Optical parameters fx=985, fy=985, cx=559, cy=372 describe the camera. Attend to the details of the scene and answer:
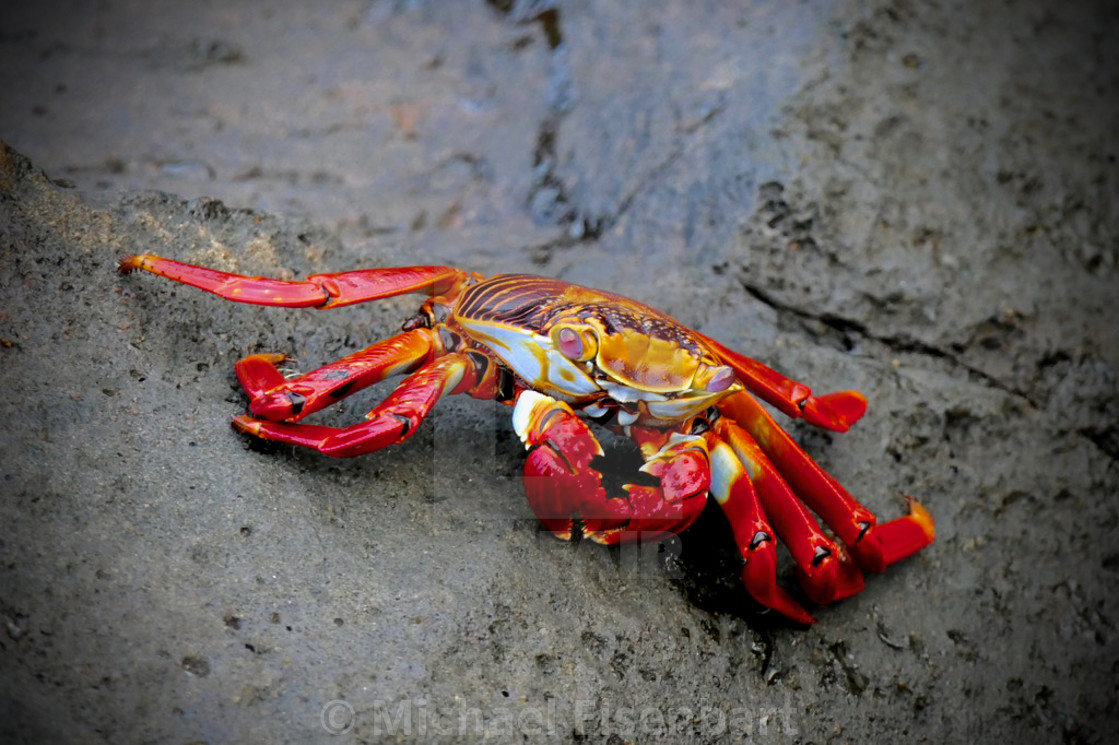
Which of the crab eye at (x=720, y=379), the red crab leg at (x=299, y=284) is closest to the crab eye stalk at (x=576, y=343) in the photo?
the crab eye at (x=720, y=379)

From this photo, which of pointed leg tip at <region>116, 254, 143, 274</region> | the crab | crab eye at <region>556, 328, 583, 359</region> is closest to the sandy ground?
pointed leg tip at <region>116, 254, 143, 274</region>

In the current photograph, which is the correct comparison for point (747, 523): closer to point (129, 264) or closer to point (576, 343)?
point (576, 343)

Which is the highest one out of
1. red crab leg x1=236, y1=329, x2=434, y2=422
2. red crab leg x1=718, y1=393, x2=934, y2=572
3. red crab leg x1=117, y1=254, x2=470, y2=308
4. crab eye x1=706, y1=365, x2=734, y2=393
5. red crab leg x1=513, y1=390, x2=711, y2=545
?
red crab leg x1=117, y1=254, x2=470, y2=308

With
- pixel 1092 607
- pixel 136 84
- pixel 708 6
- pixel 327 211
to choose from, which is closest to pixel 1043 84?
pixel 708 6

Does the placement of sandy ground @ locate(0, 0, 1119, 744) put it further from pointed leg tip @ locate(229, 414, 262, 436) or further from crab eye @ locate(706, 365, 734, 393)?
crab eye @ locate(706, 365, 734, 393)

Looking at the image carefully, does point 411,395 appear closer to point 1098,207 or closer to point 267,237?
point 267,237

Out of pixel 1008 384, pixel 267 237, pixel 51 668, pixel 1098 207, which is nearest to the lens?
pixel 51 668

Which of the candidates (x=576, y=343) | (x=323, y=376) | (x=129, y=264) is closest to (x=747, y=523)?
(x=576, y=343)

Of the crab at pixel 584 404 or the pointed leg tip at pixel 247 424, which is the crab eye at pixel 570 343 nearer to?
the crab at pixel 584 404
